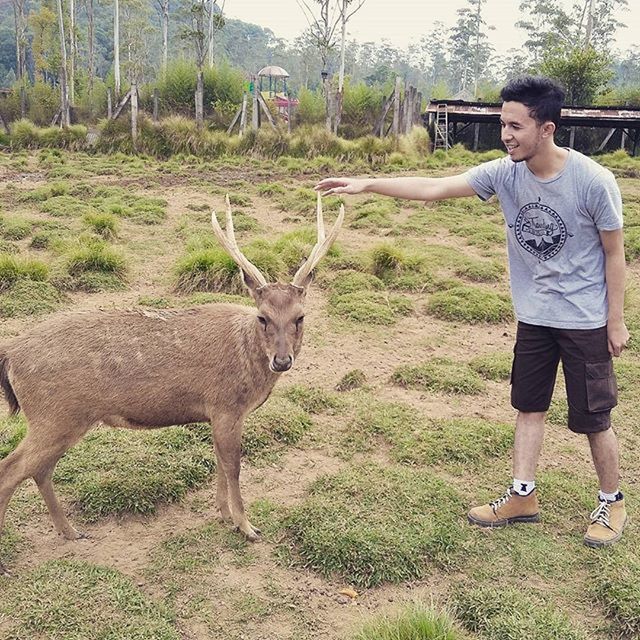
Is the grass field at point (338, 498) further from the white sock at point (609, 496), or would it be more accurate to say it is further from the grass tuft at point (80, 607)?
the white sock at point (609, 496)

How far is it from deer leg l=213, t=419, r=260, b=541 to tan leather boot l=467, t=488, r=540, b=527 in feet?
4.02

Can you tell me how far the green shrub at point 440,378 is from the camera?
18.6 ft

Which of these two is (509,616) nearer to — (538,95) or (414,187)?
(414,187)

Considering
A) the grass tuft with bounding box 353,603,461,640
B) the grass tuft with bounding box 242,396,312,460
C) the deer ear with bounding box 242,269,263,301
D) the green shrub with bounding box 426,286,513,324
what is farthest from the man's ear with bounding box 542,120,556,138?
the green shrub with bounding box 426,286,513,324

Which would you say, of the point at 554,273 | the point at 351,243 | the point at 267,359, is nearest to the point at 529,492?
the point at 554,273

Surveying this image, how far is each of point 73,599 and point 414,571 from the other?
161 centimetres

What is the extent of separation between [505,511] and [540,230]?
5.11 ft

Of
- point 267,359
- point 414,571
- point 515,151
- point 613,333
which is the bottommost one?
point 414,571

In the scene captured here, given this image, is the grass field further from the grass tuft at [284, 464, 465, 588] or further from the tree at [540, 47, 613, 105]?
the tree at [540, 47, 613, 105]

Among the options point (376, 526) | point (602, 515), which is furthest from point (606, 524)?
point (376, 526)

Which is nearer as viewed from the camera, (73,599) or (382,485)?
(73,599)

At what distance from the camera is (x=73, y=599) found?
309 centimetres

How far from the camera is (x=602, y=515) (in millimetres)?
3764

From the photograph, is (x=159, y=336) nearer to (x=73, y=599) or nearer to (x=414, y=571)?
(x=73, y=599)
